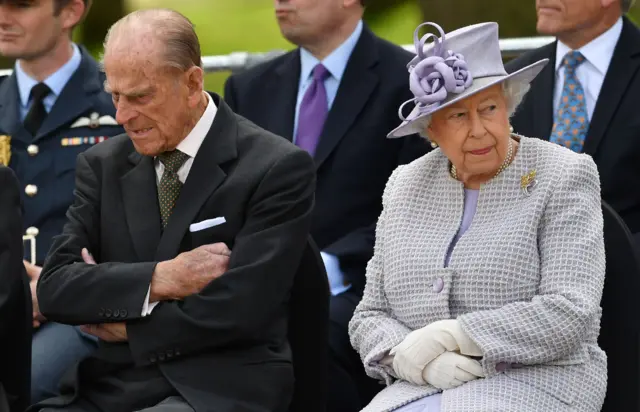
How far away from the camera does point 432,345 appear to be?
3320 mm

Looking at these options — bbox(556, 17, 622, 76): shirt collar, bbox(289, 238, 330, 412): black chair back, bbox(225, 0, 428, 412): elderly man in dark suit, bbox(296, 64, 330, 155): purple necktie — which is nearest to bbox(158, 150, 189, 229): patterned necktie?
bbox(289, 238, 330, 412): black chair back

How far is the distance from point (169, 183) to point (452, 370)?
0.97 metres

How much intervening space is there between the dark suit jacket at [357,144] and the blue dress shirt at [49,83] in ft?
2.38

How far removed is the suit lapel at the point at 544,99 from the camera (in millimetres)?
4676

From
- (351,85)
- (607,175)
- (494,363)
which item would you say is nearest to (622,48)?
(607,175)

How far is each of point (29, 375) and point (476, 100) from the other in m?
1.52

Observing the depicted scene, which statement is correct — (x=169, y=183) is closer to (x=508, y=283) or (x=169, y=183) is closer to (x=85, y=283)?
(x=85, y=283)

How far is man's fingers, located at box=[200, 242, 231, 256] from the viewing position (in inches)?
140

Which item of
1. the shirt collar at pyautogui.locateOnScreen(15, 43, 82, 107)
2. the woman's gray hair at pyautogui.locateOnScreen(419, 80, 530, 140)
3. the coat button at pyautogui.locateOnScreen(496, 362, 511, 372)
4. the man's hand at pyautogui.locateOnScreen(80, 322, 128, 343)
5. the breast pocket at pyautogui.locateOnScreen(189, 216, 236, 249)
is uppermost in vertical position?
the woman's gray hair at pyautogui.locateOnScreen(419, 80, 530, 140)

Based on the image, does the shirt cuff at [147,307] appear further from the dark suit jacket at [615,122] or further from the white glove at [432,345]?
the dark suit jacket at [615,122]

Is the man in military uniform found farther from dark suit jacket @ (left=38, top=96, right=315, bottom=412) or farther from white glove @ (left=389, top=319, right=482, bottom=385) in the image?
white glove @ (left=389, top=319, right=482, bottom=385)

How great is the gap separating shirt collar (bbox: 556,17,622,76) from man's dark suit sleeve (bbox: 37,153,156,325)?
192 centimetres

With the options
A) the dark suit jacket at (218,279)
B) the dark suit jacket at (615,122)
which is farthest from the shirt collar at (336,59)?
the dark suit jacket at (218,279)

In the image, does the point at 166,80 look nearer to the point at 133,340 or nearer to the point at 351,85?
the point at 133,340
